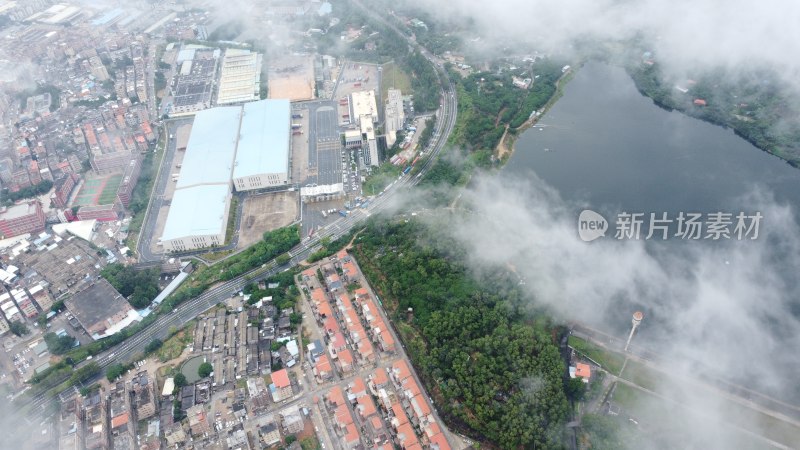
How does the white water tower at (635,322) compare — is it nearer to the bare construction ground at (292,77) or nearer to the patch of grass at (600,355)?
the patch of grass at (600,355)

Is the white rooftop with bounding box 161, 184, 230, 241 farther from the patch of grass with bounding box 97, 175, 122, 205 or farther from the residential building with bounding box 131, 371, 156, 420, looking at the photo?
the residential building with bounding box 131, 371, 156, 420

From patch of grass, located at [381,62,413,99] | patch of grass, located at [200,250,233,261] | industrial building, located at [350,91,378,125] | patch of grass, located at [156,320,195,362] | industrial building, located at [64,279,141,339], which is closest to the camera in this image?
patch of grass, located at [156,320,195,362]

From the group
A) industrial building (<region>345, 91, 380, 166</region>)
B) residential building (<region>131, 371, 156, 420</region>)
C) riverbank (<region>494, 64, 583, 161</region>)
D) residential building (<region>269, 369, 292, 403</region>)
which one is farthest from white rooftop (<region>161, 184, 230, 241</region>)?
riverbank (<region>494, 64, 583, 161</region>)

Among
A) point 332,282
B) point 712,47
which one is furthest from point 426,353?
point 712,47

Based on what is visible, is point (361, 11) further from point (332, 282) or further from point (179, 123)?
point (332, 282)

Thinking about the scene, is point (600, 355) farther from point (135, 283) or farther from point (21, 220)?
point (21, 220)
